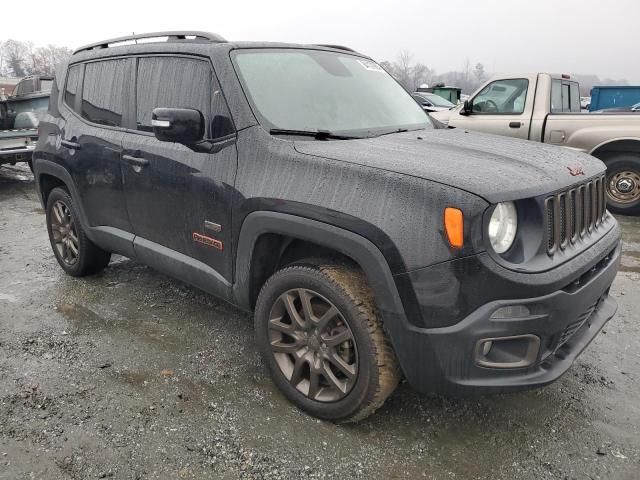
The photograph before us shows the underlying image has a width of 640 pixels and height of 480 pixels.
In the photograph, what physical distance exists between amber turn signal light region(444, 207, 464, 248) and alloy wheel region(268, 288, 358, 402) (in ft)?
2.21

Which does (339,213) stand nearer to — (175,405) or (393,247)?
(393,247)

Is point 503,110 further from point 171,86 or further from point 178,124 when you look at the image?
point 178,124

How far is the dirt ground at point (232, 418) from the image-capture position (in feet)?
7.72

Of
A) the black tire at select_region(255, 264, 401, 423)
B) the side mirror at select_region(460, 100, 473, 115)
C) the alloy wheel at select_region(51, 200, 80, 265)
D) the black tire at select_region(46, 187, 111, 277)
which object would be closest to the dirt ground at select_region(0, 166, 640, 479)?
the black tire at select_region(255, 264, 401, 423)

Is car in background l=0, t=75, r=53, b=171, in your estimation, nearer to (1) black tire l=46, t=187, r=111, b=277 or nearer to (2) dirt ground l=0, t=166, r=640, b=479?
(1) black tire l=46, t=187, r=111, b=277

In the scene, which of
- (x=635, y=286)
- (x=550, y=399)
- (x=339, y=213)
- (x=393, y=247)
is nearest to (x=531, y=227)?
(x=393, y=247)

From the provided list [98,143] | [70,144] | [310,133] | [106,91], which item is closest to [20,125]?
[70,144]

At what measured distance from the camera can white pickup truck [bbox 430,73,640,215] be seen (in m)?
6.98

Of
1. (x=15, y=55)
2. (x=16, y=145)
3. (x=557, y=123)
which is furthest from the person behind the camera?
(x=15, y=55)

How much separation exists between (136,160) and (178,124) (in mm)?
741

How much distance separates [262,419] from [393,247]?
1179mm

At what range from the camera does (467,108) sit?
Result: 757 cm

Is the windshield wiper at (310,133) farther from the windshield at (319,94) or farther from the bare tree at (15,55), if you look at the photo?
the bare tree at (15,55)

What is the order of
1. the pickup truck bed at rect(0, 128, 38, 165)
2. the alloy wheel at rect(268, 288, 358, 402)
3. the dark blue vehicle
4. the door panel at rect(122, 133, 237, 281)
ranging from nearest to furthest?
the alloy wheel at rect(268, 288, 358, 402)
the door panel at rect(122, 133, 237, 281)
the pickup truck bed at rect(0, 128, 38, 165)
the dark blue vehicle
